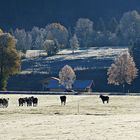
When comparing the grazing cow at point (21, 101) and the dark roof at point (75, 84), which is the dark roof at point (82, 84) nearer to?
the dark roof at point (75, 84)

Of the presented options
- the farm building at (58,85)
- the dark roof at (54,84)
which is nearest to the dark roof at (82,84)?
the farm building at (58,85)

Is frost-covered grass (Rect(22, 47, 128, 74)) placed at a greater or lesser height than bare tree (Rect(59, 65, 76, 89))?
greater

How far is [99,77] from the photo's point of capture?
6156 inches

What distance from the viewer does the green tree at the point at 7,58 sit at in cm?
10645

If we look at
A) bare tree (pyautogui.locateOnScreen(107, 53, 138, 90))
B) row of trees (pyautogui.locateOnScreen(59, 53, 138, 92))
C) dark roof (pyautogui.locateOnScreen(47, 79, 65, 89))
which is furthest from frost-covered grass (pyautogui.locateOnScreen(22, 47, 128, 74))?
bare tree (pyautogui.locateOnScreen(107, 53, 138, 90))

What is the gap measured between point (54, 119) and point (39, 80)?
117 metres

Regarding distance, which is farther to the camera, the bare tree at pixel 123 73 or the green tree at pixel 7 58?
the bare tree at pixel 123 73

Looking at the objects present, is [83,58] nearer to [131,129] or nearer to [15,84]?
[15,84]

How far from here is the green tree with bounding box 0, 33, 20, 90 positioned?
106 m

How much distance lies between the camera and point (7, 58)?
108 meters

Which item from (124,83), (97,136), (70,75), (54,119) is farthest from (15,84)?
(97,136)

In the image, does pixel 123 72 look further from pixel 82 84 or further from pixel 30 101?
pixel 30 101

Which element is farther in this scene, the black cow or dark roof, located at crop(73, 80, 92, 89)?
dark roof, located at crop(73, 80, 92, 89)

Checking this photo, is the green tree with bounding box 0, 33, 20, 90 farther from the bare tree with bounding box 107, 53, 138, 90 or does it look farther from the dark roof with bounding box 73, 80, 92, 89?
the dark roof with bounding box 73, 80, 92, 89
